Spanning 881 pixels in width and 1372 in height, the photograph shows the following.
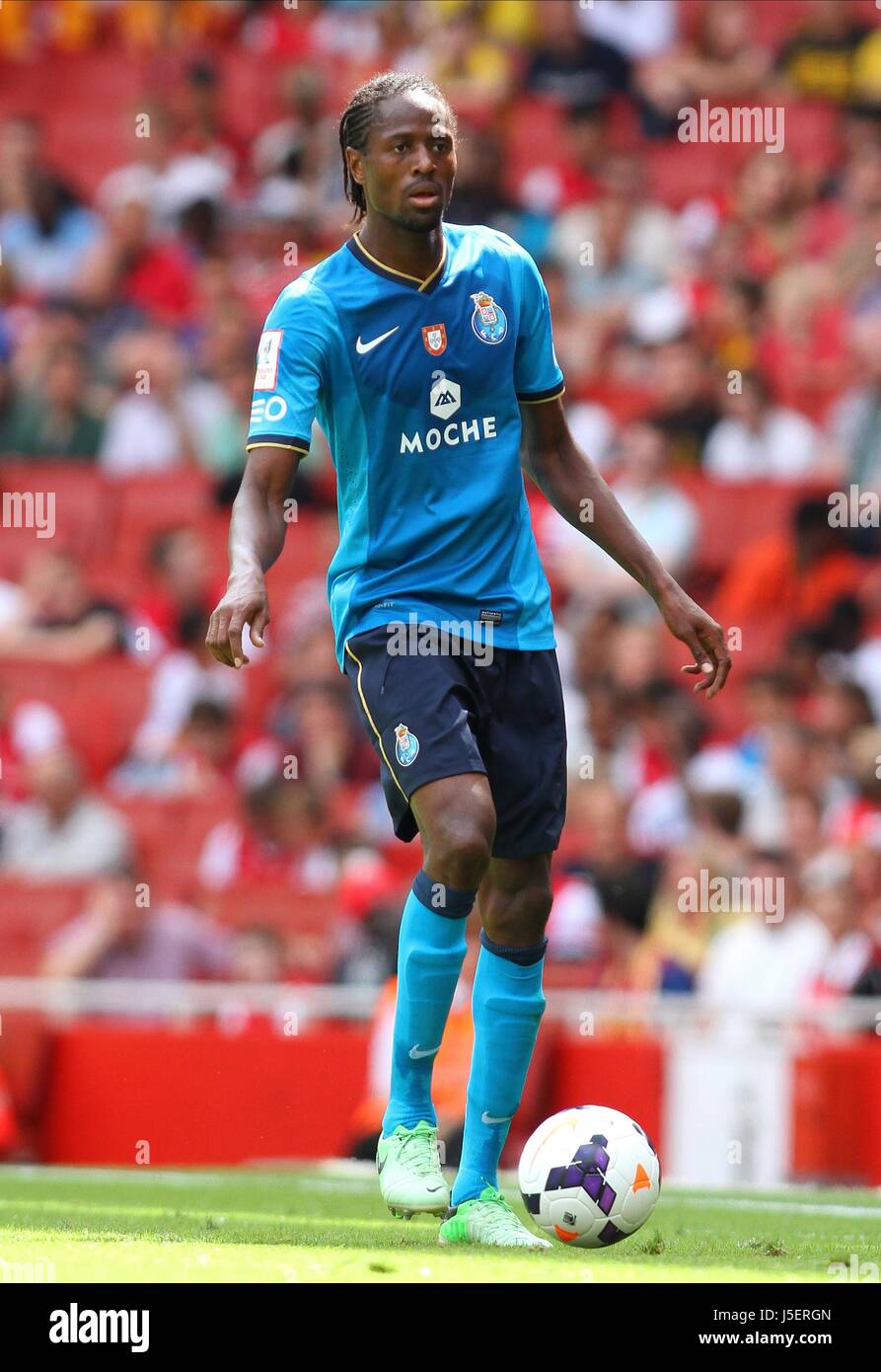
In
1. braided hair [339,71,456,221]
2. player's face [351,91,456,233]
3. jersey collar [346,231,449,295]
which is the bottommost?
jersey collar [346,231,449,295]

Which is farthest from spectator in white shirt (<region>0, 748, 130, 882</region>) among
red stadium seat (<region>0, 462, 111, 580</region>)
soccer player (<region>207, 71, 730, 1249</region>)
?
soccer player (<region>207, 71, 730, 1249</region>)

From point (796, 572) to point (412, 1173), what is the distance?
8284 millimetres

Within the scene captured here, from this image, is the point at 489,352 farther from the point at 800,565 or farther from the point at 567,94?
the point at 567,94

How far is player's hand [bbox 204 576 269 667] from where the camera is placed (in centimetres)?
527

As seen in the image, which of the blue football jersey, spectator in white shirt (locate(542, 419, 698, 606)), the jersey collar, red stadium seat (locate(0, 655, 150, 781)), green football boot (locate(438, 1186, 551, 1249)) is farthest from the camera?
red stadium seat (locate(0, 655, 150, 781))

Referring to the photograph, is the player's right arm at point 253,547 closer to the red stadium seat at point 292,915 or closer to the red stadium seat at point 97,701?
the red stadium seat at point 292,915

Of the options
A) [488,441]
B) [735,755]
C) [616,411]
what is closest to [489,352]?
[488,441]

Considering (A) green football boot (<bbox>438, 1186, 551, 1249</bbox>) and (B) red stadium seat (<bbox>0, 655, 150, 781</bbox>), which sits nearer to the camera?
(A) green football boot (<bbox>438, 1186, 551, 1249</bbox>)

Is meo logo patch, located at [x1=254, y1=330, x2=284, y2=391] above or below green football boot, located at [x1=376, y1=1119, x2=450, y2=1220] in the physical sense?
above

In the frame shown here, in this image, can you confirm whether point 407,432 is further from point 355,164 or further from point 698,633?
point 698,633

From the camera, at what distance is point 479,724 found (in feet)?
19.3

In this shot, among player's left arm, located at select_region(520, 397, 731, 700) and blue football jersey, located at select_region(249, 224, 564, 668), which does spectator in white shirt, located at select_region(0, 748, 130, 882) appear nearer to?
player's left arm, located at select_region(520, 397, 731, 700)

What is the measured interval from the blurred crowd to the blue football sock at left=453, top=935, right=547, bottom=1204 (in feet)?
15.4

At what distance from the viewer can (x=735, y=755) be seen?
488 inches
